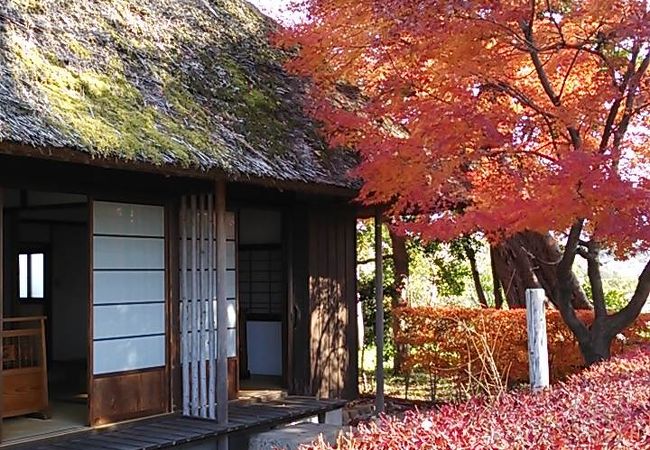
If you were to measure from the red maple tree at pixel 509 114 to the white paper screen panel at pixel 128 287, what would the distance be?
212cm

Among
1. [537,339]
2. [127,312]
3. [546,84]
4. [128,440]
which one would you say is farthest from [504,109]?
[128,440]

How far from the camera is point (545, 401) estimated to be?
A: 4.10m

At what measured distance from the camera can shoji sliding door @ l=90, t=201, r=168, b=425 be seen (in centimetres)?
649

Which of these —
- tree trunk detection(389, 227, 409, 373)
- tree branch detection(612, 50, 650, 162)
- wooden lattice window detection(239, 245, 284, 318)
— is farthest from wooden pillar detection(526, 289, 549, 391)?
tree trunk detection(389, 227, 409, 373)

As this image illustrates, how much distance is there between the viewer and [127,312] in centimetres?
675

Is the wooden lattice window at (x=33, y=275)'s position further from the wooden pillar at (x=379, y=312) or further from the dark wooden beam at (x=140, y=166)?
the dark wooden beam at (x=140, y=166)

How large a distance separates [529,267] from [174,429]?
739cm

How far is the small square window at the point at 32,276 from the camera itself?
10.5 m

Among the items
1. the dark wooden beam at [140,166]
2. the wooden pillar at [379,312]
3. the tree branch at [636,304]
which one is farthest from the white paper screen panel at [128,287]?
the tree branch at [636,304]

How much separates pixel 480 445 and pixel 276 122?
531 cm

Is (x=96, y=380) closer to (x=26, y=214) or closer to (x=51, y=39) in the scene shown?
(x=51, y=39)

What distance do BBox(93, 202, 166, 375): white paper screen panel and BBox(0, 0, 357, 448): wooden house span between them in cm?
2

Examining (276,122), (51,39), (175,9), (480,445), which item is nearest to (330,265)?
(276,122)

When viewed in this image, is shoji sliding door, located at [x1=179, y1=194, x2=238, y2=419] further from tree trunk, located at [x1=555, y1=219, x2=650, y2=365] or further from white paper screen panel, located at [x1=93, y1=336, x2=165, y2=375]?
tree trunk, located at [x1=555, y1=219, x2=650, y2=365]
